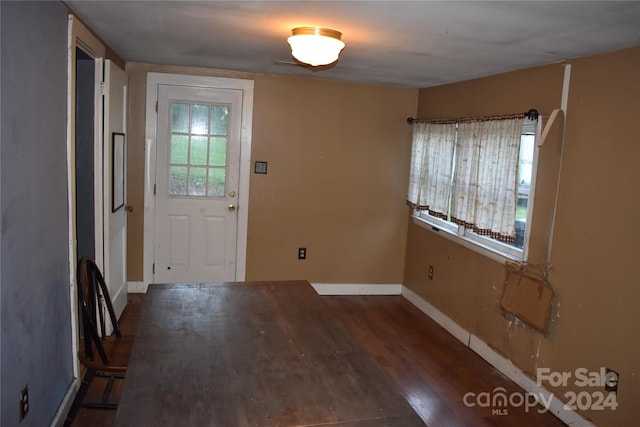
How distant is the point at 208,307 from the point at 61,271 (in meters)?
0.79

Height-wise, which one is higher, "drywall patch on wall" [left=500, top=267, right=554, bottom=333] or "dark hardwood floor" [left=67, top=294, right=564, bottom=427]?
"drywall patch on wall" [left=500, top=267, right=554, bottom=333]

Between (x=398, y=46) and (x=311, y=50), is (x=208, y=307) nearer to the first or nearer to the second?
(x=311, y=50)

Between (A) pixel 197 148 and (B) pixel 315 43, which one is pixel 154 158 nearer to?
(A) pixel 197 148

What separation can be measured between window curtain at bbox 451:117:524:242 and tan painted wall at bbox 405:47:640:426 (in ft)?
0.54

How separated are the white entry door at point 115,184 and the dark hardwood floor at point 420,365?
37cm

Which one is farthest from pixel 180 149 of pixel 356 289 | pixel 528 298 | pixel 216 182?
pixel 528 298

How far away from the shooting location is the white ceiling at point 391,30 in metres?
2.12

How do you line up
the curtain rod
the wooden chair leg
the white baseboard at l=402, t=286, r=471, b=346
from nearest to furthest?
the wooden chair leg → the curtain rod → the white baseboard at l=402, t=286, r=471, b=346

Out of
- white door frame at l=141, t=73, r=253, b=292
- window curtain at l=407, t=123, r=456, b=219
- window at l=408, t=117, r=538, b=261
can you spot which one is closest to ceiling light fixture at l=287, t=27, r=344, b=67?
window at l=408, t=117, r=538, b=261

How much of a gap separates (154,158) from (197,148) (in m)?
0.39

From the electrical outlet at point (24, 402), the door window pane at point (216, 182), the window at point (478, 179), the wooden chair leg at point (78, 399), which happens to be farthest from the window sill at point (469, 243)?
the electrical outlet at point (24, 402)

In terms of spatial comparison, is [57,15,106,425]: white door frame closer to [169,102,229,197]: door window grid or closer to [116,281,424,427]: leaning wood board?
[116,281,424,427]: leaning wood board

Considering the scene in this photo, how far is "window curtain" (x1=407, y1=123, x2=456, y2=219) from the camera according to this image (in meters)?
4.26

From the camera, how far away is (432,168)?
176 inches
